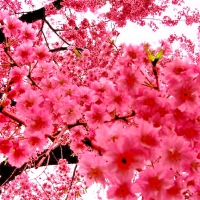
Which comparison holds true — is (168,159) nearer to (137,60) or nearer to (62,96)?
(137,60)

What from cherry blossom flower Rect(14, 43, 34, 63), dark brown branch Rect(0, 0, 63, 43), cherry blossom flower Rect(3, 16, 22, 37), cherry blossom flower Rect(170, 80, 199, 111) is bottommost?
cherry blossom flower Rect(170, 80, 199, 111)

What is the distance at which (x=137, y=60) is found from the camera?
339 cm

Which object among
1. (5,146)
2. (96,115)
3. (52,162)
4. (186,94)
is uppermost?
(52,162)

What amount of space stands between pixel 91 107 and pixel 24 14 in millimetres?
6812

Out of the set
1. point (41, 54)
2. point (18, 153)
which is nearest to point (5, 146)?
point (18, 153)

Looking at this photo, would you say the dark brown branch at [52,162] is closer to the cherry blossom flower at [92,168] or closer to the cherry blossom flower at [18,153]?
the cherry blossom flower at [18,153]

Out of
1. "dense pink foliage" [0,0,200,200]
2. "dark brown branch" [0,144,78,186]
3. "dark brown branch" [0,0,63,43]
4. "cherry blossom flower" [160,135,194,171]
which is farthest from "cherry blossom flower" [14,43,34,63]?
"dark brown branch" [0,0,63,43]

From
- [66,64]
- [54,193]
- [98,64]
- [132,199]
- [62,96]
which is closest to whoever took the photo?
[132,199]

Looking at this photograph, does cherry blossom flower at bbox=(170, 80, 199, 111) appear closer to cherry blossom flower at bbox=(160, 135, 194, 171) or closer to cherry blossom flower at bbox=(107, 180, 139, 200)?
cherry blossom flower at bbox=(160, 135, 194, 171)

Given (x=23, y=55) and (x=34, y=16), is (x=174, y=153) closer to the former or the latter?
(x=23, y=55)

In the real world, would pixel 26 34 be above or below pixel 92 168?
above

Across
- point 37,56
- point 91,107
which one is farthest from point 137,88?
point 37,56

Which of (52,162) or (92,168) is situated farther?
(52,162)

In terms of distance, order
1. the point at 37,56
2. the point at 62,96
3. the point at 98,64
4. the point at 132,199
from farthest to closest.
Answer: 1. the point at 98,64
2. the point at 37,56
3. the point at 62,96
4. the point at 132,199
